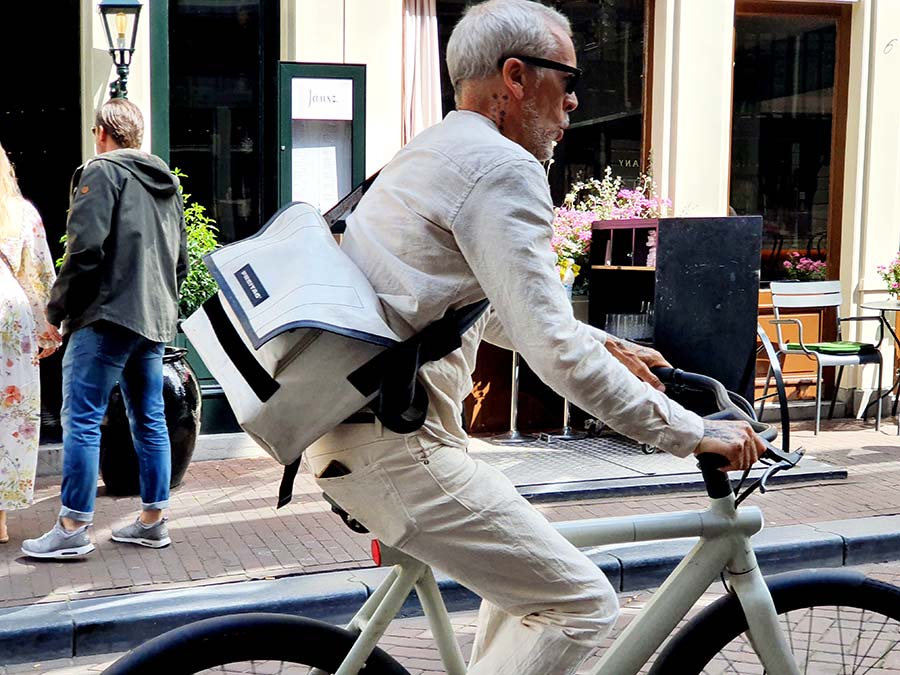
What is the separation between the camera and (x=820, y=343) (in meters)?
9.32

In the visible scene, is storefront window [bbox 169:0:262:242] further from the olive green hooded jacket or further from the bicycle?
the bicycle

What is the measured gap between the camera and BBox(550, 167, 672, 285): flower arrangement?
340 inches

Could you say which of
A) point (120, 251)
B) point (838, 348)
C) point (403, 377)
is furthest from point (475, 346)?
point (838, 348)

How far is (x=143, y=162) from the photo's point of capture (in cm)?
534

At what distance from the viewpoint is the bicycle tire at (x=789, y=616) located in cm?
244

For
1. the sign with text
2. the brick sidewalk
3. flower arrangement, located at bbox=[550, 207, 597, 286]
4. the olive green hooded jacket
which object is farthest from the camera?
flower arrangement, located at bbox=[550, 207, 597, 286]

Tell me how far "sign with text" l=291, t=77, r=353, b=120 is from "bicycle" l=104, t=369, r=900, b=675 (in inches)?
217

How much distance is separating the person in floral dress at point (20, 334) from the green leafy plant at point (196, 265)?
4.59 feet

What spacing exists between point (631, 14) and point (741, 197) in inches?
66.9

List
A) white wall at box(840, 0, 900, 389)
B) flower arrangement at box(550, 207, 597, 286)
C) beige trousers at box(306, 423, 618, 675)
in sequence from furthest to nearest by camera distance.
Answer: white wall at box(840, 0, 900, 389)
flower arrangement at box(550, 207, 597, 286)
beige trousers at box(306, 423, 618, 675)

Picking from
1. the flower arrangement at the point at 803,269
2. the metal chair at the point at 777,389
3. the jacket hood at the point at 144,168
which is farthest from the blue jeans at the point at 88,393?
the flower arrangement at the point at 803,269

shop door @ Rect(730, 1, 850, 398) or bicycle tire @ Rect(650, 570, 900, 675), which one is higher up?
shop door @ Rect(730, 1, 850, 398)

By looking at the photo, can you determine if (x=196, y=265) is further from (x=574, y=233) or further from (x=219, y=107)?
(x=574, y=233)

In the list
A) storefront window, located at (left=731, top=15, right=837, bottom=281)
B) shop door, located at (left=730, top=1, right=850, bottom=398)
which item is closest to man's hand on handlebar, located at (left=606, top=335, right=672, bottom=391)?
shop door, located at (left=730, top=1, right=850, bottom=398)
